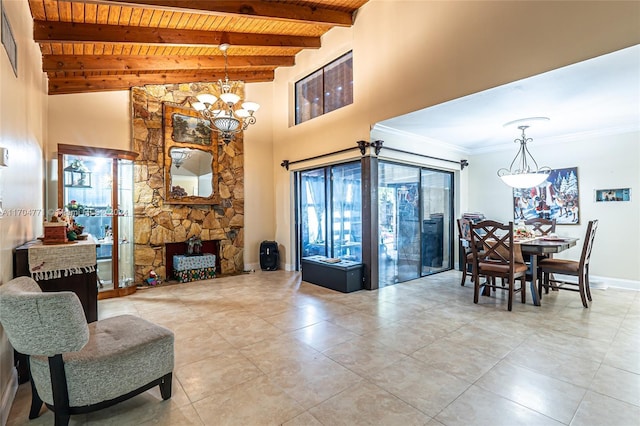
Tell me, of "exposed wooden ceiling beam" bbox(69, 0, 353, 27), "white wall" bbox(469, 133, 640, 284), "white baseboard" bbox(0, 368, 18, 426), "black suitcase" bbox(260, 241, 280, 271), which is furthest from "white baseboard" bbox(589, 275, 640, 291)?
"white baseboard" bbox(0, 368, 18, 426)

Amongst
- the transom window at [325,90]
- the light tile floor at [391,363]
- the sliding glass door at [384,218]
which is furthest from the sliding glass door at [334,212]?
the light tile floor at [391,363]

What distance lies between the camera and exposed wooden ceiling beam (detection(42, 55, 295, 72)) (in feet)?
14.4

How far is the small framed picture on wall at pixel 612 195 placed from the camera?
4930 mm

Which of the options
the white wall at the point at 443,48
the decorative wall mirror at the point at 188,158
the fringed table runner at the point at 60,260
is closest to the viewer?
the fringed table runner at the point at 60,260

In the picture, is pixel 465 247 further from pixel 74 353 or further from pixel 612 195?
pixel 74 353

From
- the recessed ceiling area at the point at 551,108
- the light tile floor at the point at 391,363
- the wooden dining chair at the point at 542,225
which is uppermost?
the recessed ceiling area at the point at 551,108

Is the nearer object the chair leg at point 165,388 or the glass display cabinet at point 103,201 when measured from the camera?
the chair leg at point 165,388

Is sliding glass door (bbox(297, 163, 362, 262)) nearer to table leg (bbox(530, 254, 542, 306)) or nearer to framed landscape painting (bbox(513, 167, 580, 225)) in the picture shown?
table leg (bbox(530, 254, 542, 306))

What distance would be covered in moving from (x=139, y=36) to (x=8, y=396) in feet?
13.8

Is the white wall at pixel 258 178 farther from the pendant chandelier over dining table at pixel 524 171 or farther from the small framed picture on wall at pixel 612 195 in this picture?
the small framed picture on wall at pixel 612 195

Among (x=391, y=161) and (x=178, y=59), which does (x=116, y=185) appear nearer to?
(x=178, y=59)

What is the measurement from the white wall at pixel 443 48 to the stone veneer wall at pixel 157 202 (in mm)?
2250

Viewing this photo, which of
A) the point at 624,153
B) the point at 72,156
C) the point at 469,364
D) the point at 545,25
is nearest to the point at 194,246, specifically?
the point at 72,156

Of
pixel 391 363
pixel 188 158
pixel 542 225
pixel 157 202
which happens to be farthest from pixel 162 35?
pixel 542 225
